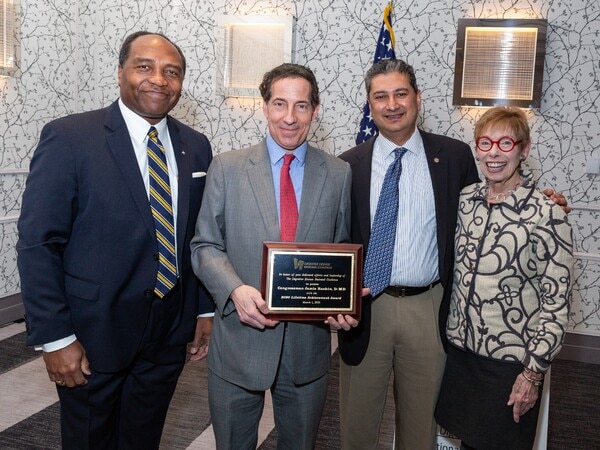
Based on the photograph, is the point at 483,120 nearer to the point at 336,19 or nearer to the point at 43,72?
the point at 336,19

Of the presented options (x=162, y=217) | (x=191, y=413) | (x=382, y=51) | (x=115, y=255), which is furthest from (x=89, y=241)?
(x=382, y=51)

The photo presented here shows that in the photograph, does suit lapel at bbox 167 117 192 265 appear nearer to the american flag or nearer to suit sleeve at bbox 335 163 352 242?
suit sleeve at bbox 335 163 352 242

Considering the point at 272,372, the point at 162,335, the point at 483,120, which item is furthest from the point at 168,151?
the point at 483,120

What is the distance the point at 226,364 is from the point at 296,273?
396mm

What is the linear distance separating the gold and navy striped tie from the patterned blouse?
37.9 inches

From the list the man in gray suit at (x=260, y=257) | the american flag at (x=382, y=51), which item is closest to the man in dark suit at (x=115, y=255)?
the man in gray suit at (x=260, y=257)

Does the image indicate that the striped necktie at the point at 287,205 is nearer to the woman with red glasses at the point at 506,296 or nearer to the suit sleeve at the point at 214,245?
the suit sleeve at the point at 214,245

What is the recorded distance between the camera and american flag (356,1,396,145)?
4305 millimetres

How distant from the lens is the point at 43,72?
484 centimetres

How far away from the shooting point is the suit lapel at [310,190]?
1845 millimetres

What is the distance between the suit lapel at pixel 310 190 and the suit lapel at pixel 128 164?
18.5 inches

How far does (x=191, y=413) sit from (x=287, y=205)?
1799mm

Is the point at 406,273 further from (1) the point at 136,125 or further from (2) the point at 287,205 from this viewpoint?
(1) the point at 136,125

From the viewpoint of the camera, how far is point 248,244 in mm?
1834
